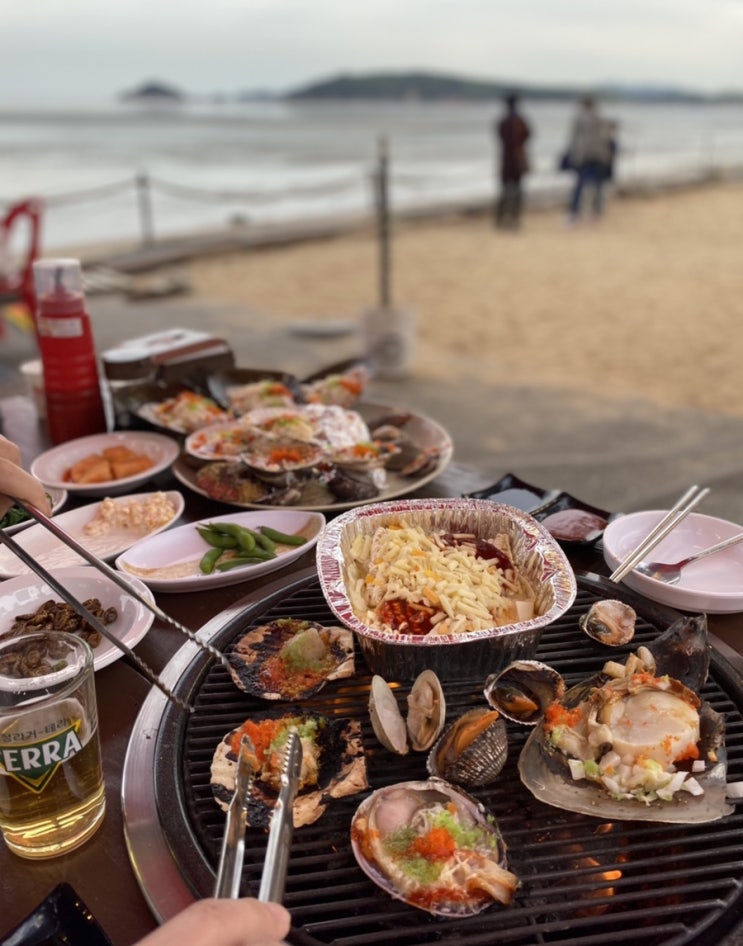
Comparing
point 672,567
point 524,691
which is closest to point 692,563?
point 672,567

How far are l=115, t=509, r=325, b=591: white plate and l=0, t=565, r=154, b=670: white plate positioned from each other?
115 millimetres

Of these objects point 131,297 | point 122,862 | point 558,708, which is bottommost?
point 131,297

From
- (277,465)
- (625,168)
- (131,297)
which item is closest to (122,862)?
(277,465)

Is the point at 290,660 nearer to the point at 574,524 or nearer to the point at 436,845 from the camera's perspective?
the point at 436,845

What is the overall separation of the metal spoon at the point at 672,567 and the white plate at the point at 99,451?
1.58 m

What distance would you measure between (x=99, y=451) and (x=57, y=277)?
63 cm

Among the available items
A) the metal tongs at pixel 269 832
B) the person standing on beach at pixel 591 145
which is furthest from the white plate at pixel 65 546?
the person standing on beach at pixel 591 145

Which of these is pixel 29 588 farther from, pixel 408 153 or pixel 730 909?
pixel 408 153

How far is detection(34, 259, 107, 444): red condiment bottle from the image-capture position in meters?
2.73

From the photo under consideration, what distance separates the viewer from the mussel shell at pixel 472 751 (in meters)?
1.35

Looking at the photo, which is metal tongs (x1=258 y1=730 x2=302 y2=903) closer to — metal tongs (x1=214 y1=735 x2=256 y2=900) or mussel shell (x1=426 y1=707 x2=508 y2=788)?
metal tongs (x1=214 y1=735 x2=256 y2=900)

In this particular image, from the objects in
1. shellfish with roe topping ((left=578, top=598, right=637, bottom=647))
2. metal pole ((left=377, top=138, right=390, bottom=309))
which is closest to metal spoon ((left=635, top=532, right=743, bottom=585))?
shellfish with roe topping ((left=578, top=598, right=637, bottom=647))

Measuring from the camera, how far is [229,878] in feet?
3.62

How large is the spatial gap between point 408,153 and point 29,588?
32735 millimetres
